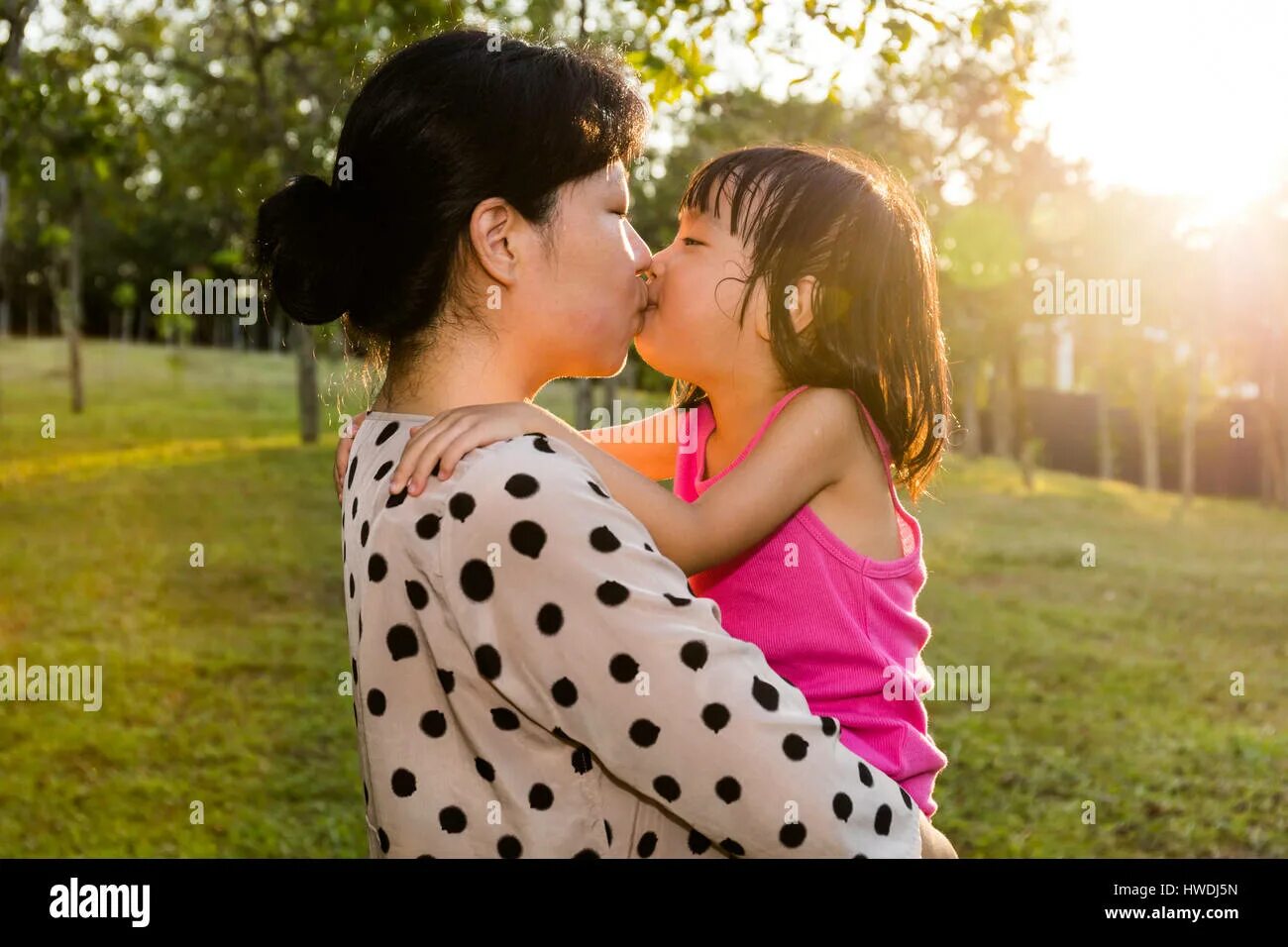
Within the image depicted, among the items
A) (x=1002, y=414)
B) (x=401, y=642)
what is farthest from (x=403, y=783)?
(x=1002, y=414)

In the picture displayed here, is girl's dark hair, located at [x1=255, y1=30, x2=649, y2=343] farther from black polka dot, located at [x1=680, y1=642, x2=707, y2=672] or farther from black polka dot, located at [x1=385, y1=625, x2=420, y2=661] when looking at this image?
black polka dot, located at [x1=680, y1=642, x2=707, y2=672]

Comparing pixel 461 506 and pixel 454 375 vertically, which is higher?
pixel 454 375

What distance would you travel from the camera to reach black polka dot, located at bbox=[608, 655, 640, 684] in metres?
1.53

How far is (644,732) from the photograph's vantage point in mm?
1540

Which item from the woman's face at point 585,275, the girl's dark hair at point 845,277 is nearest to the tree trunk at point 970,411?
the girl's dark hair at point 845,277

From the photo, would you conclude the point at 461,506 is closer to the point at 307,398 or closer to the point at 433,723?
the point at 433,723

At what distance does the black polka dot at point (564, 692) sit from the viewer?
155 cm

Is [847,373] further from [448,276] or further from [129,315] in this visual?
[129,315]

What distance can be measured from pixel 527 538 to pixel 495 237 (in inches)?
22.6

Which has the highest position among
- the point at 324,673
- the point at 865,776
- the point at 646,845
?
the point at 865,776

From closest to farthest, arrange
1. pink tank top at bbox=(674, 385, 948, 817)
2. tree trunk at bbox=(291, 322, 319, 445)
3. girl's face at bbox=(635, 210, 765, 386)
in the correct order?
pink tank top at bbox=(674, 385, 948, 817)
girl's face at bbox=(635, 210, 765, 386)
tree trunk at bbox=(291, 322, 319, 445)

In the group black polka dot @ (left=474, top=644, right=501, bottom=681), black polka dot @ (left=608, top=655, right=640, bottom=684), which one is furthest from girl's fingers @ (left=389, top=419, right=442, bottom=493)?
black polka dot @ (left=608, top=655, right=640, bottom=684)

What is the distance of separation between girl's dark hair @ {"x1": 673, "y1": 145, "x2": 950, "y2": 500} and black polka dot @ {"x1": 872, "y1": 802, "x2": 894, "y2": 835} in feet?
3.39

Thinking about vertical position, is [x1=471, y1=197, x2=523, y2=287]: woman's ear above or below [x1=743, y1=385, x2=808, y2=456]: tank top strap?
above
